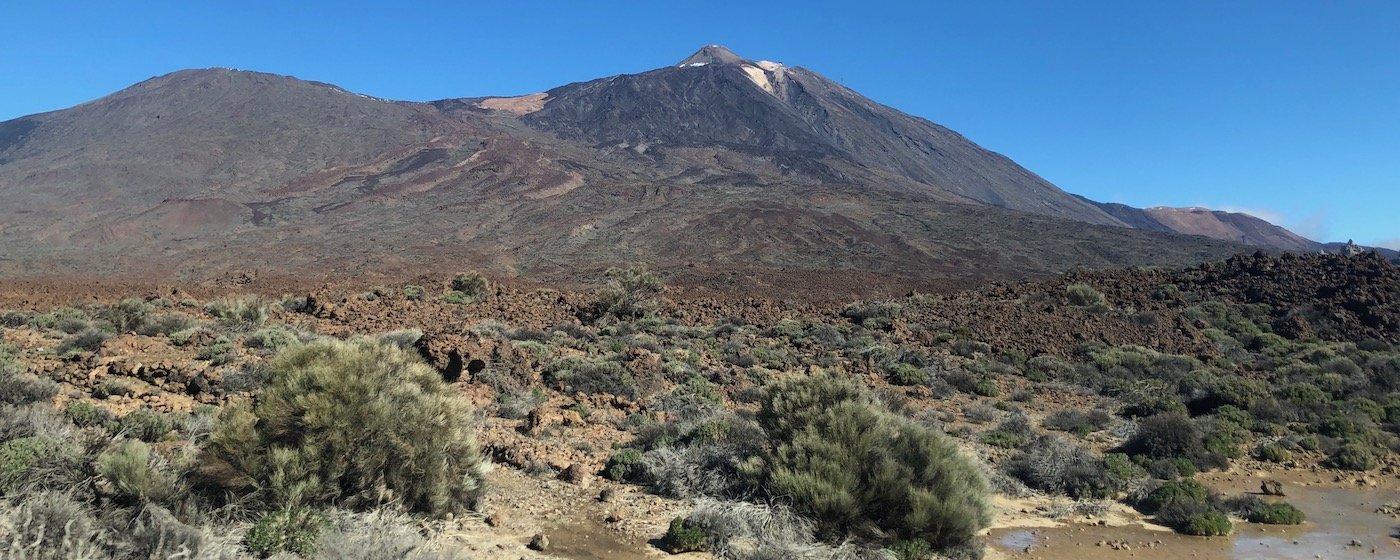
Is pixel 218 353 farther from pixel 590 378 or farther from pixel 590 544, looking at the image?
pixel 590 544

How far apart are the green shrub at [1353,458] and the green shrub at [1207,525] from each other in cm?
421

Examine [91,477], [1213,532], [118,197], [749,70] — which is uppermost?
[749,70]

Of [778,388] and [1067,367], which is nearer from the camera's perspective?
[778,388]

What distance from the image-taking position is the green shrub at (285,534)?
4.57m

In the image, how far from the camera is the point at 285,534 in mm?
4688

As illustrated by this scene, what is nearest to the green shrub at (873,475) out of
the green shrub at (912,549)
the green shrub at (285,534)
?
the green shrub at (912,549)

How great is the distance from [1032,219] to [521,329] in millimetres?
55199

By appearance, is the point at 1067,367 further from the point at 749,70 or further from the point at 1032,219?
the point at 749,70

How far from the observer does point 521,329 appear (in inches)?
653

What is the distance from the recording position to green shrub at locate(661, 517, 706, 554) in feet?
19.6

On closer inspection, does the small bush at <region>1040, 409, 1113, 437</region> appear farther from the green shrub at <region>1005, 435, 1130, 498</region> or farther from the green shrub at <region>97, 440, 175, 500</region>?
the green shrub at <region>97, 440, 175, 500</region>

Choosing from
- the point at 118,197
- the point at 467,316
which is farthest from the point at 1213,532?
the point at 118,197

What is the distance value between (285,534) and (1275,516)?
8716 mm

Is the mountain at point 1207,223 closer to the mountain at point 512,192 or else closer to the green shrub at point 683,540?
the mountain at point 512,192
